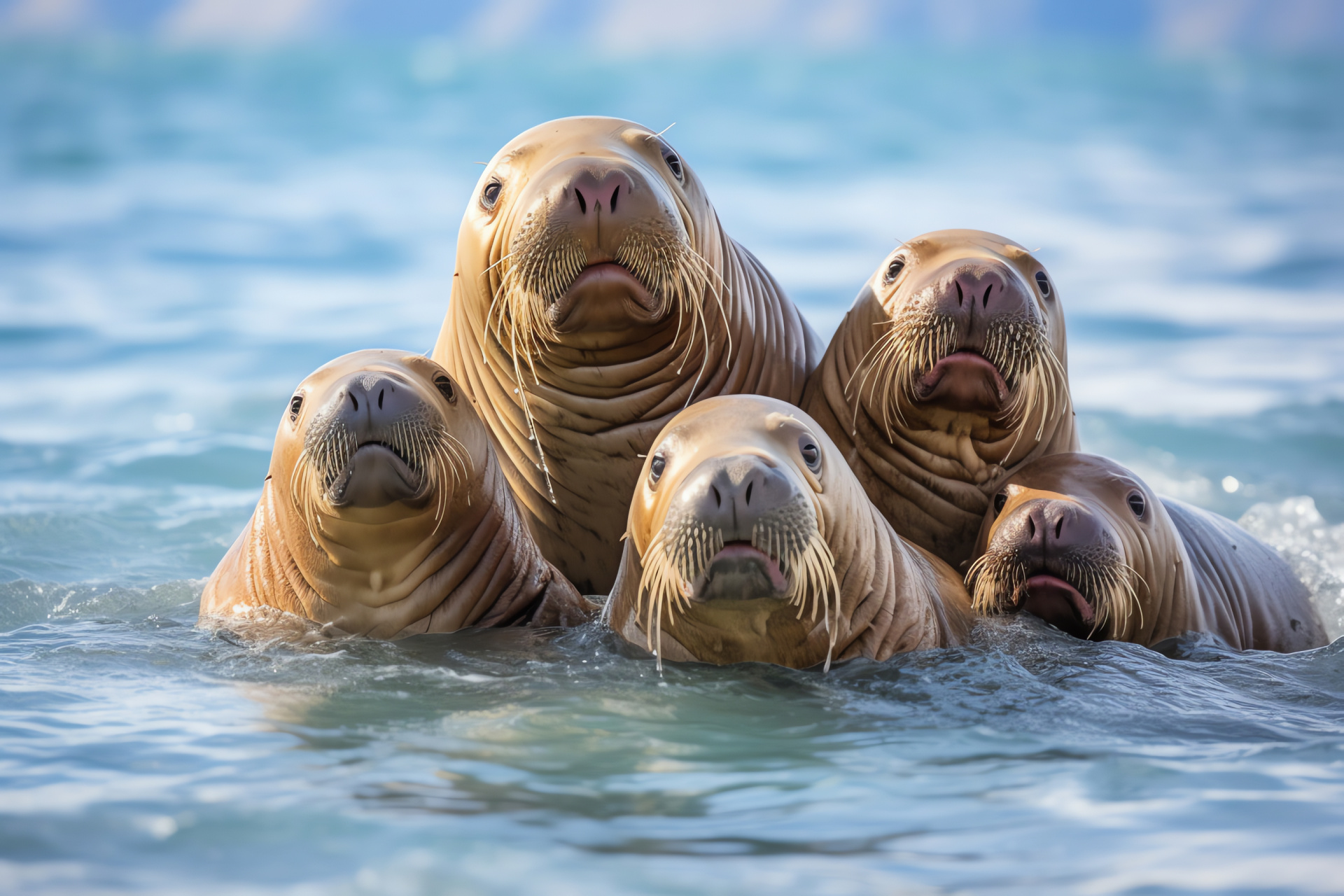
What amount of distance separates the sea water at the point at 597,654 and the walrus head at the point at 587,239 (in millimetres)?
1125

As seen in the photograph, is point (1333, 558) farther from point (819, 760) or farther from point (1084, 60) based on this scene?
point (1084, 60)

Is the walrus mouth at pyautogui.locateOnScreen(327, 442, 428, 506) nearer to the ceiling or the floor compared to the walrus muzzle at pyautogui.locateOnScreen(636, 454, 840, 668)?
nearer to the ceiling

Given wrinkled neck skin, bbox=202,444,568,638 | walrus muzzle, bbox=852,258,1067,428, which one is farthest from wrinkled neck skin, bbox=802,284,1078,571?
wrinkled neck skin, bbox=202,444,568,638

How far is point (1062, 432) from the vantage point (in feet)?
20.1

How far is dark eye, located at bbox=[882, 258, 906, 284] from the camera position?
5.85m

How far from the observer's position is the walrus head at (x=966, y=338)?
5422mm

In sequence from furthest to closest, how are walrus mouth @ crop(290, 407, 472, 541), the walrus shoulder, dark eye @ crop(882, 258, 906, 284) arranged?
1. the walrus shoulder
2. dark eye @ crop(882, 258, 906, 284)
3. walrus mouth @ crop(290, 407, 472, 541)

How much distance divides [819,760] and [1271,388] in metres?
10.2

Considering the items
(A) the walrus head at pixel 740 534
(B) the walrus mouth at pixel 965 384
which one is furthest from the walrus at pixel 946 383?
(A) the walrus head at pixel 740 534

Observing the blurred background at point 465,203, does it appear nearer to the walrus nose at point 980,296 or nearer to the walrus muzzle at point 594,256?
the walrus muzzle at point 594,256

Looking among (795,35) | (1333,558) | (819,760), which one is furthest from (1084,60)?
(819,760)

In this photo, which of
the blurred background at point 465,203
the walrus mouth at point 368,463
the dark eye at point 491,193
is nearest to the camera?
the walrus mouth at point 368,463

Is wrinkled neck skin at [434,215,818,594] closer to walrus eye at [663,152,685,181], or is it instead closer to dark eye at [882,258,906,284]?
A: walrus eye at [663,152,685,181]

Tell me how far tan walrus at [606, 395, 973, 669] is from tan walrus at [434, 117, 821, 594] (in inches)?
29.4
